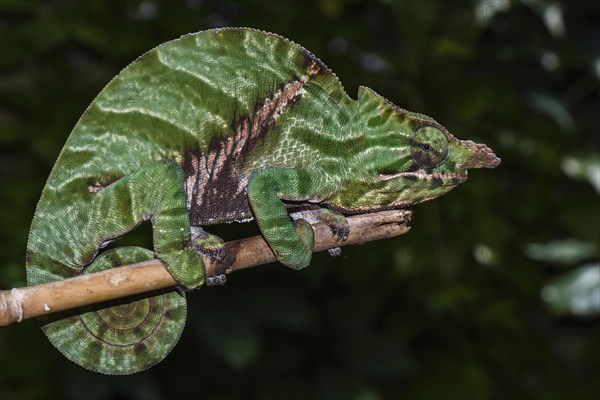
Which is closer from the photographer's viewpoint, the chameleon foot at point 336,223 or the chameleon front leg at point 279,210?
the chameleon front leg at point 279,210

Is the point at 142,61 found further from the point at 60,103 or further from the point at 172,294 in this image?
the point at 60,103

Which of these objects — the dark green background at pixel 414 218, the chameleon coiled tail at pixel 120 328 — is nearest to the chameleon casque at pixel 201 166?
the chameleon coiled tail at pixel 120 328

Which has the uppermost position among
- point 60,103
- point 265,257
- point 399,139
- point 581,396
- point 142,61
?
point 60,103

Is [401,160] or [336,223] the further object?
[336,223]

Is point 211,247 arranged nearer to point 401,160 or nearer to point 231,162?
point 231,162

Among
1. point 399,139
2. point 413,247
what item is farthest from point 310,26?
point 399,139

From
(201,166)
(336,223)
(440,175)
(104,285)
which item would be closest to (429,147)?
(440,175)

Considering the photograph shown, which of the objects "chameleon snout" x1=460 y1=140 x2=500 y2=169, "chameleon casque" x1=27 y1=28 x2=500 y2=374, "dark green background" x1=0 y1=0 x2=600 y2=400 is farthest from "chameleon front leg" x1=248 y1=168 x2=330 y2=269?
"dark green background" x1=0 y1=0 x2=600 y2=400

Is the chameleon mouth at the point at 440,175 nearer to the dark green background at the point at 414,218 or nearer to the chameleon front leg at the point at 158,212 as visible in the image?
the chameleon front leg at the point at 158,212
